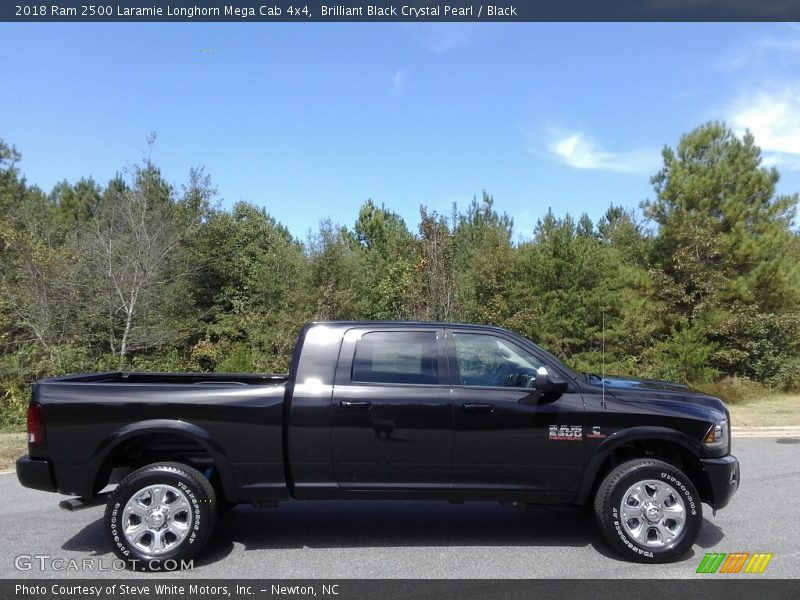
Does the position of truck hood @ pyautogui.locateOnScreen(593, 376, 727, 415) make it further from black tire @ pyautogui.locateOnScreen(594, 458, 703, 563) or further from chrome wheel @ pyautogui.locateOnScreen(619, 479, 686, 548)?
chrome wheel @ pyautogui.locateOnScreen(619, 479, 686, 548)

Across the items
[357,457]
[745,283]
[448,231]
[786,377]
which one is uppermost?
[448,231]

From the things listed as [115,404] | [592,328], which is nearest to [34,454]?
[115,404]

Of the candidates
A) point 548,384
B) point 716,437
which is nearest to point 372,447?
point 548,384

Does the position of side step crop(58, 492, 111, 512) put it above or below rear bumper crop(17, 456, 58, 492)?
below

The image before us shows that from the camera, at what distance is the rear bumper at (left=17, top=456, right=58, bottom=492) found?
480cm

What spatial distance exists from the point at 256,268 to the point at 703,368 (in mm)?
16852

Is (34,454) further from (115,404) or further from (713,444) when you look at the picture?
(713,444)

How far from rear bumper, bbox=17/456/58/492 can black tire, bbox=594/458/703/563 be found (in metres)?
4.17

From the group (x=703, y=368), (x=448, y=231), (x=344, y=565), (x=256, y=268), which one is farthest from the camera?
(x=256, y=268)

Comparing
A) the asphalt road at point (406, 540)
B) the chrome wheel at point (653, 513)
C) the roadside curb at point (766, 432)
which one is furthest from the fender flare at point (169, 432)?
the roadside curb at point (766, 432)

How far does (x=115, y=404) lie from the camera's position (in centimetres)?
484

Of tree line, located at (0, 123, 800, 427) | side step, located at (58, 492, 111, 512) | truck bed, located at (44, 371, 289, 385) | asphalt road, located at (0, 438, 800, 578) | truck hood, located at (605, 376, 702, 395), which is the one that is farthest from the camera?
tree line, located at (0, 123, 800, 427)
